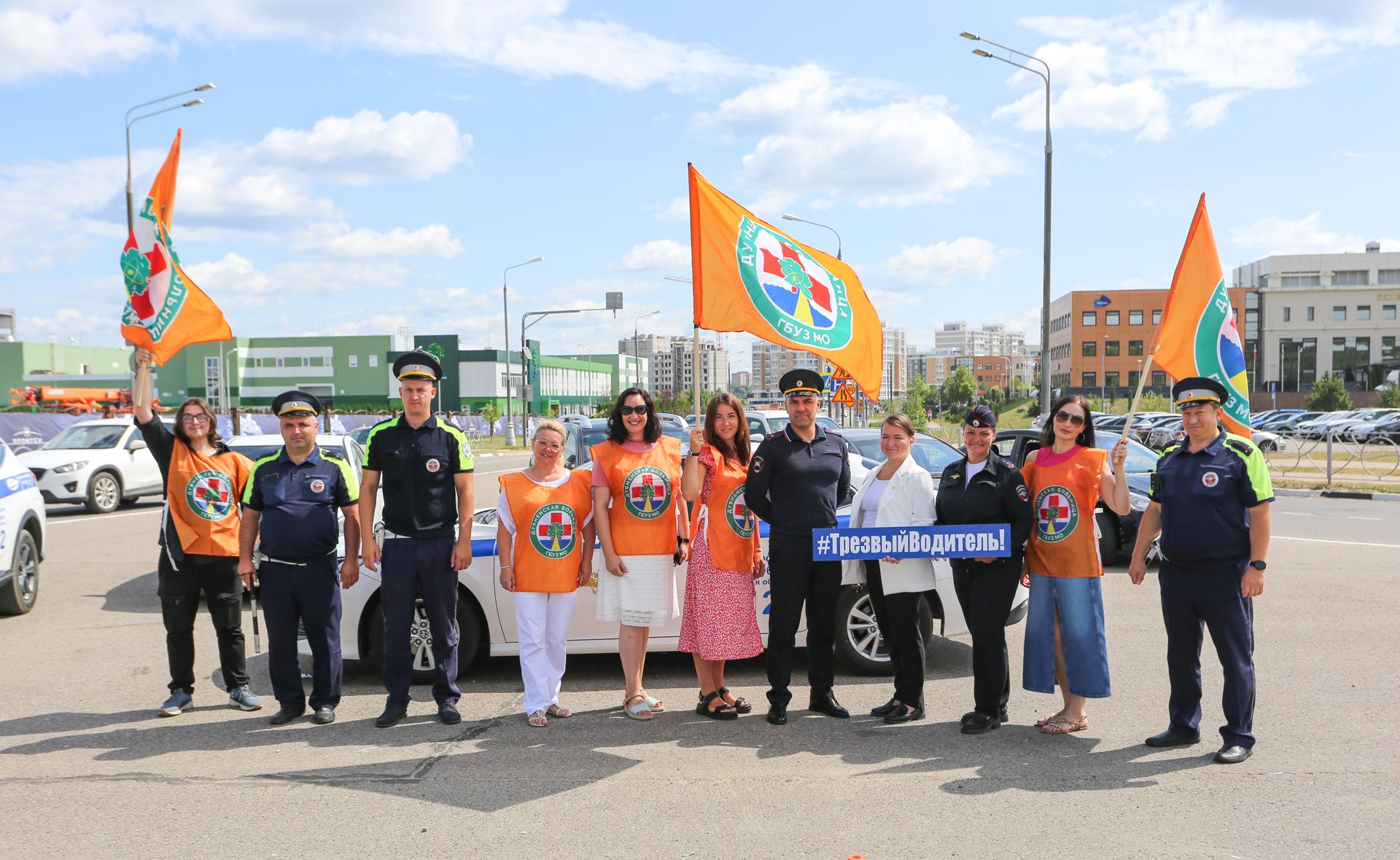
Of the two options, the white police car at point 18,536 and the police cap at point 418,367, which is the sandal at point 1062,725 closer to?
the police cap at point 418,367

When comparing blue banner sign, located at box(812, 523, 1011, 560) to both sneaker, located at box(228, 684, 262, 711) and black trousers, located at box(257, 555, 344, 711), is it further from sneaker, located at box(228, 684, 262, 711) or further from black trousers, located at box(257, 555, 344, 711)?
sneaker, located at box(228, 684, 262, 711)

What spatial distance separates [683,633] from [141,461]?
669 inches

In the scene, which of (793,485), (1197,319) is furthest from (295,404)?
(1197,319)

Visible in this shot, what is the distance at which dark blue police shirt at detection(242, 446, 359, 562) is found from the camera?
5.79 metres

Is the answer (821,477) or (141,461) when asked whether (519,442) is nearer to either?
(141,461)

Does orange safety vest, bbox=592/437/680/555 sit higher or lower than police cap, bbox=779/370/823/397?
lower

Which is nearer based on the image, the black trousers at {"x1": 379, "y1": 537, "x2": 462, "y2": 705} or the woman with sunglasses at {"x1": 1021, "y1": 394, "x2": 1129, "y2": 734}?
the woman with sunglasses at {"x1": 1021, "y1": 394, "x2": 1129, "y2": 734}

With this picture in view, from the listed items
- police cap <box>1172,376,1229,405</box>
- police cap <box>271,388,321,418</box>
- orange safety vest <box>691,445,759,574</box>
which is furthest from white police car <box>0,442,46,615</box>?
police cap <box>1172,376,1229,405</box>

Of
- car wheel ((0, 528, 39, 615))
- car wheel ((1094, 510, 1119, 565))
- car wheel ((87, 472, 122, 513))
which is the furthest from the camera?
car wheel ((87, 472, 122, 513))

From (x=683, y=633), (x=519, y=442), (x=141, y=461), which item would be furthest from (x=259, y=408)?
(x=683, y=633)

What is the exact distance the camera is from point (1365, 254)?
113625mm

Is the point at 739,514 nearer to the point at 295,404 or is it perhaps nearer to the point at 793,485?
the point at 793,485

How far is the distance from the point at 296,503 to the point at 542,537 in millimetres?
1417

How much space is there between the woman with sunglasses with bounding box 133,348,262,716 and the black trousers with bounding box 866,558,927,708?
3.77 m
